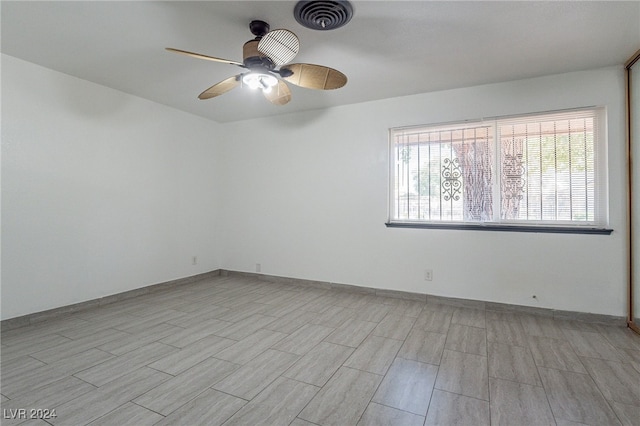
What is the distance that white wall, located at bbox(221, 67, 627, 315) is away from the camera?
117 inches

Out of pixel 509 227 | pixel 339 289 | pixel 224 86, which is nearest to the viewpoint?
pixel 224 86

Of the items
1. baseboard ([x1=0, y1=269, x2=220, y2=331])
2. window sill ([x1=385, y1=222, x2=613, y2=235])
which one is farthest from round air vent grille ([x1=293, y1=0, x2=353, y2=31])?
baseboard ([x1=0, y1=269, x2=220, y2=331])

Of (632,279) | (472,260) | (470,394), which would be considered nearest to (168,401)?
(470,394)

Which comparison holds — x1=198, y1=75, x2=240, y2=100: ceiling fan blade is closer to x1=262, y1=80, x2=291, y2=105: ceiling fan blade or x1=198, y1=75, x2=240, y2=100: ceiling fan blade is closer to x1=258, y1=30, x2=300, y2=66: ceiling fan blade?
x1=262, y1=80, x2=291, y2=105: ceiling fan blade

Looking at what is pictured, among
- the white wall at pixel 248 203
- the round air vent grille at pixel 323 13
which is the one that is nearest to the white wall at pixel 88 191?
the white wall at pixel 248 203

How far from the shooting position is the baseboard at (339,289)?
292cm

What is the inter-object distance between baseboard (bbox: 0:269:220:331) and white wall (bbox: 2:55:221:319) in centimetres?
6

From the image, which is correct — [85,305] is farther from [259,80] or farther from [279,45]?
[279,45]

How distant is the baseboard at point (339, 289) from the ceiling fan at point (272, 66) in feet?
8.70

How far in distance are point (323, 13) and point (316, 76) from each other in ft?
1.29

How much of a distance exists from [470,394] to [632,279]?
2.30 meters

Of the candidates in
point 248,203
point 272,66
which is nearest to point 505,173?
point 272,66

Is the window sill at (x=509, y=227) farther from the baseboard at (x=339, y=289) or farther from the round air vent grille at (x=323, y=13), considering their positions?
the round air vent grille at (x=323, y=13)

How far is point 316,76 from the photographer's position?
7.32ft
